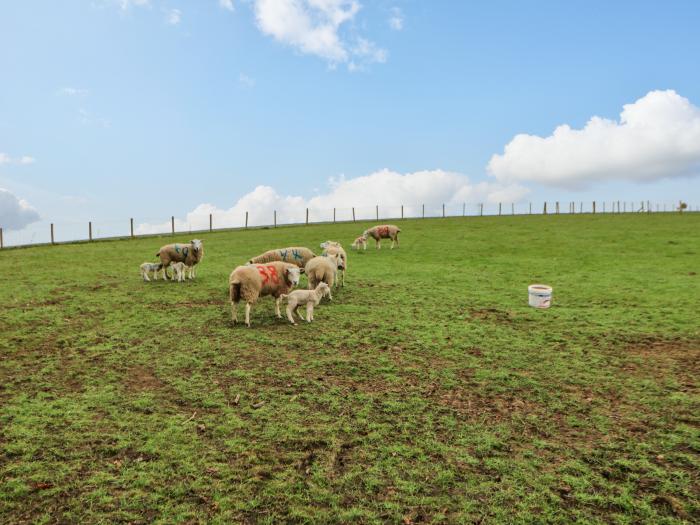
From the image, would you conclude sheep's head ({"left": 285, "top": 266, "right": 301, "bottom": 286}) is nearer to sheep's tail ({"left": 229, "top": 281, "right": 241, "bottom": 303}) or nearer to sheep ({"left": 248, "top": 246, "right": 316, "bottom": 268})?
sheep's tail ({"left": 229, "top": 281, "right": 241, "bottom": 303})

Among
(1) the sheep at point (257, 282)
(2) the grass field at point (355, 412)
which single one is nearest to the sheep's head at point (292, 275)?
(1) the sheep at point (257, 282)

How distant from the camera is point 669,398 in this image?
5.57 meters

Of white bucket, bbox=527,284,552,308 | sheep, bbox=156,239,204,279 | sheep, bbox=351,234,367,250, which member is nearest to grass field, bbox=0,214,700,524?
white bucket, bbox=527,284,552,308

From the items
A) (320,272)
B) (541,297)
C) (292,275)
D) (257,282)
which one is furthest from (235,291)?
(541,297)

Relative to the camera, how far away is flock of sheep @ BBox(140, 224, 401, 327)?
30.1 ft

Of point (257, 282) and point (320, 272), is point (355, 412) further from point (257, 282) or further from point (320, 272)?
point (320, 272)

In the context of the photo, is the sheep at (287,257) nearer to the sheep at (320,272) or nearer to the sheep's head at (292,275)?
the sheep at (320,272)

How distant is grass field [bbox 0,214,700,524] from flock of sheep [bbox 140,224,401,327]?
0.58 metres

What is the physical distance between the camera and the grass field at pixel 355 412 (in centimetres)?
364

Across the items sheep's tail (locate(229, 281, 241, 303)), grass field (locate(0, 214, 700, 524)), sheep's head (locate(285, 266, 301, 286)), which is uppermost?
sheep's head (locate(285, 266, 301, 286))

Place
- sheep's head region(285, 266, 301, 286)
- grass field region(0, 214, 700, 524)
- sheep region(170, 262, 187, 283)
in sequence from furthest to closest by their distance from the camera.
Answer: sheep region(170, 262, 187, 283) < sheep's head region(285, 266, 301, 286) < grass field region(0, 214, 700, 524)

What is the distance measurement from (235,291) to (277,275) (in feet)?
3.72

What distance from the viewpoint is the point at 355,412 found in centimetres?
517

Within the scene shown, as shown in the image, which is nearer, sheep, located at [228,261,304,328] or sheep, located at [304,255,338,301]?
sheep, located at [228,261,304,328]
